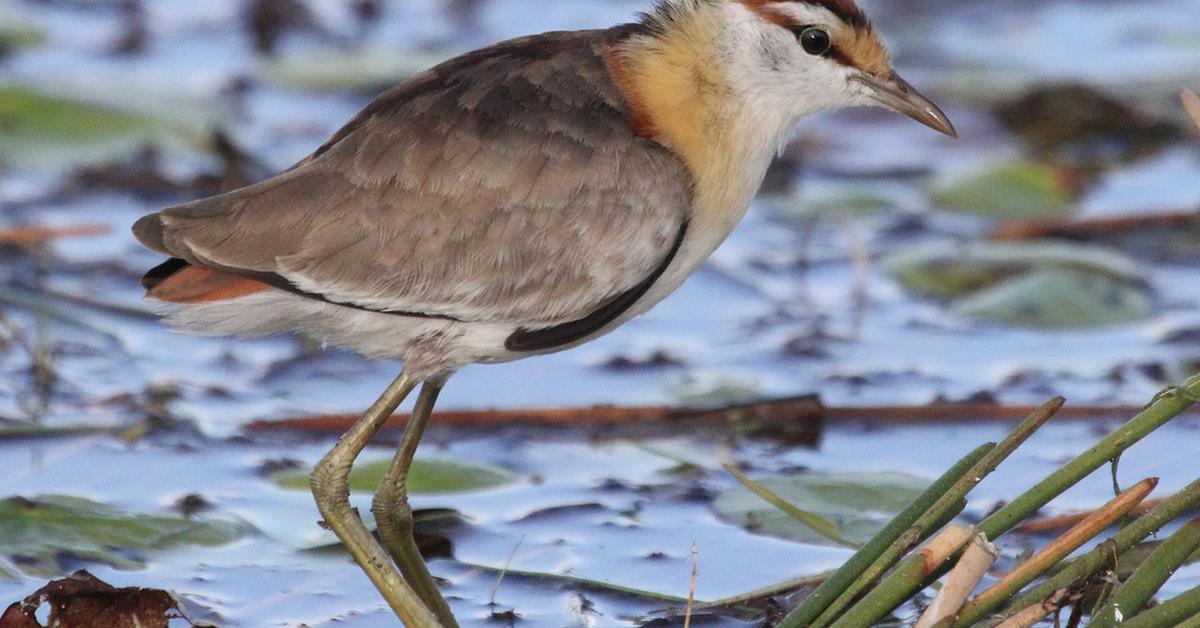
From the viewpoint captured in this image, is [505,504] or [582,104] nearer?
[582,104]

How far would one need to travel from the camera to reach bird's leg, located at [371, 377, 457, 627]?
4.96 meters

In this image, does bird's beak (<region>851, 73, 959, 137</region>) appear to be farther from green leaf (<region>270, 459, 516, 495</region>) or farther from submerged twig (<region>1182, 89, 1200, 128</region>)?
green leaf (<region>270, 459, 516, 495</region>)

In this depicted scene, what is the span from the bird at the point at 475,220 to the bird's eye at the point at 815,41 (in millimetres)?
213

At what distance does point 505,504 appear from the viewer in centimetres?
538

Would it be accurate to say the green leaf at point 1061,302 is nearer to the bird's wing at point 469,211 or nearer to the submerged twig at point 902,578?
the bird's wing at point 469,211

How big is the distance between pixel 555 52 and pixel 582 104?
0.21m

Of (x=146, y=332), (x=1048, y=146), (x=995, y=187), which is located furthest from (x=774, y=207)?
(x=146, y=332)

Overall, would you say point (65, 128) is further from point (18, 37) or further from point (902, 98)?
point (902, 98)

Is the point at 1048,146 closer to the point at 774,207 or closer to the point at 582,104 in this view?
the point at 774,207

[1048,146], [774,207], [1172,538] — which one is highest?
[1048,146]

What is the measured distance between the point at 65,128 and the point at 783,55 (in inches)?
156

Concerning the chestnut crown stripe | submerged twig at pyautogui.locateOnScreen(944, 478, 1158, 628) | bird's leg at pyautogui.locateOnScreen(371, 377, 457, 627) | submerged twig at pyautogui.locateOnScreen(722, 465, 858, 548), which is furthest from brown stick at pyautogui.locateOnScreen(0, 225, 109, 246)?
submerged twig at pyautogui.locateOnScreen(944, 478, 1158, 628)

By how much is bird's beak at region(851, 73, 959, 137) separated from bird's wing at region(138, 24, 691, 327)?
0.65 metres

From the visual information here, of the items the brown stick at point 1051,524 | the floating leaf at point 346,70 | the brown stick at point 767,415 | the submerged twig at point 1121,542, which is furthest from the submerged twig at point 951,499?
the floating leaf at point 346,70
